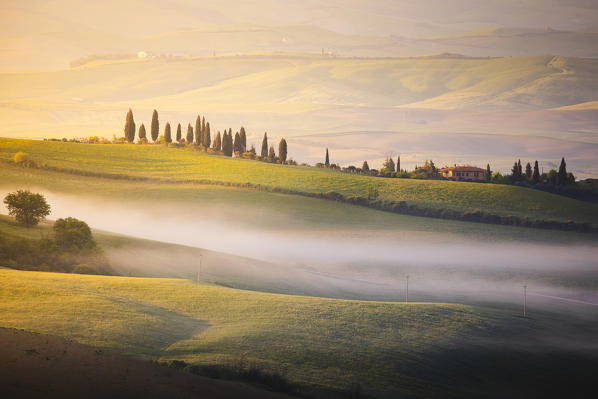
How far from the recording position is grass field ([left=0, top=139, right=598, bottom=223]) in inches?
3930

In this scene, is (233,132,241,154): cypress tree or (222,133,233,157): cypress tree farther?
(233,132,241,154): cypress tree

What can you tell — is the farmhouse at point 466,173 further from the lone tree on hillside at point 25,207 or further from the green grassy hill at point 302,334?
the lone tree on hillside at point 25,207

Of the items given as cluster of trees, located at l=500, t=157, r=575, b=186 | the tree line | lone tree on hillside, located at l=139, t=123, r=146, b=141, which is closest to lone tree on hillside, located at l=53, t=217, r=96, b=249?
the tree line

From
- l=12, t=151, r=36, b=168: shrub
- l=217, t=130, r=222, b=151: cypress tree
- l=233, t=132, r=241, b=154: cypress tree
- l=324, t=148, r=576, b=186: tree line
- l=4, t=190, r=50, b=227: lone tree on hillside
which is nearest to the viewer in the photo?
l=4, t=190, r=50, b=227: lone tree on hillside

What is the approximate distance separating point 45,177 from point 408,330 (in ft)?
231

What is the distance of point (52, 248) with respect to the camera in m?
48.6

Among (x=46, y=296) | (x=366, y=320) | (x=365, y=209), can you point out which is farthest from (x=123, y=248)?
(x=365, y=209)

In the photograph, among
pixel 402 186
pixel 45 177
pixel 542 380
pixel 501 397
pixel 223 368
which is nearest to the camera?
pixel 223 368

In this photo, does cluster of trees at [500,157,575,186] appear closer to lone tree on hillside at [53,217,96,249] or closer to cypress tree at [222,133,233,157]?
cypress tree at [222,133,233,157]

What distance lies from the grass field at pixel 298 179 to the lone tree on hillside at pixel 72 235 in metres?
47.7

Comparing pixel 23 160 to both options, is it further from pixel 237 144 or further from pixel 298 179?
pixel 237 144

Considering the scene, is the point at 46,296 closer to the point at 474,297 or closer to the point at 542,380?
the point at 542,380

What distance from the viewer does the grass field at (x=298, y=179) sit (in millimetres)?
99812

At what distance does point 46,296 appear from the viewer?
3191cm
